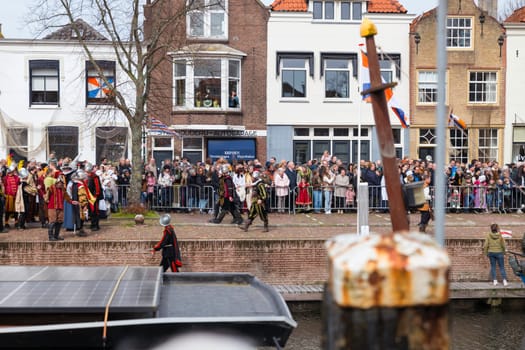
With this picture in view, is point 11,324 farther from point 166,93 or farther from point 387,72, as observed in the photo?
point 387,72

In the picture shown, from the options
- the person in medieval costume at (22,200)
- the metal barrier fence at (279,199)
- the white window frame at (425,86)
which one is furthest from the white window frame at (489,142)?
the person in medieval costume at (22,200)

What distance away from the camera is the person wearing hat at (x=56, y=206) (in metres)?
18.1

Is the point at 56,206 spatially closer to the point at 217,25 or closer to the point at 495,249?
the point at 495,249

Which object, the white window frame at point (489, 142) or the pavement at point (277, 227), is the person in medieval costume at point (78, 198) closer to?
the pavement at point (277, 227)

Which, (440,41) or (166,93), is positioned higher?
(166,93)

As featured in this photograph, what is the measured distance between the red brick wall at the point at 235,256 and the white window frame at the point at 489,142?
1389 cm

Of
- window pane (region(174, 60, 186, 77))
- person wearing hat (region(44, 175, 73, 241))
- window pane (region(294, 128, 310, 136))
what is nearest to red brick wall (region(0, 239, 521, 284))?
person wearing hat (region(44, 175, 73, 241))

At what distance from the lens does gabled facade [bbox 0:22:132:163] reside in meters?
30.7

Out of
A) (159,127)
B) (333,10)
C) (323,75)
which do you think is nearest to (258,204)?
(159,127)

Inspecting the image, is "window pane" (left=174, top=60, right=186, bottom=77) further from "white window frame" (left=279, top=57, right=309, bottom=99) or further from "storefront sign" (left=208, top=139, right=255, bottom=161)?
"white window frame" (left=279, top=57, right=309, bottom=99)

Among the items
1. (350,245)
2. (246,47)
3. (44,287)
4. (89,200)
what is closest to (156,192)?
(89,200)

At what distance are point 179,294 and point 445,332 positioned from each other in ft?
21.1

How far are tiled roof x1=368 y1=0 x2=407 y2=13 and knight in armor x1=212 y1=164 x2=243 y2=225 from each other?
1451cm

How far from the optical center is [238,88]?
31797mm
